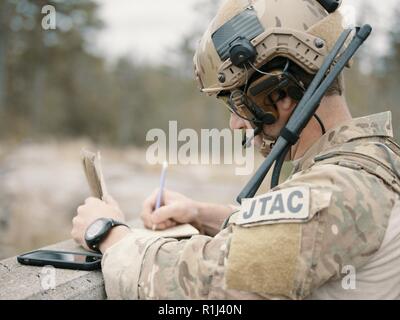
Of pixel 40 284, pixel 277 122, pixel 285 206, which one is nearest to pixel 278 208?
pixel 285 206

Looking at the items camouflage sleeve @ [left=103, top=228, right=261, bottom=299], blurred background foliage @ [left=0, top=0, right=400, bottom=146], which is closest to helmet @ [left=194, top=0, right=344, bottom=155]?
camouflage sleeve @ [left=103, top=228, right=261, bottom=299]

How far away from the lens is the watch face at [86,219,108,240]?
2.03 m

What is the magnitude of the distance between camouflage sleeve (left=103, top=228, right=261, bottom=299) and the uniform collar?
552 millimetres

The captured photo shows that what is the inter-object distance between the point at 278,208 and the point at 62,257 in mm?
954

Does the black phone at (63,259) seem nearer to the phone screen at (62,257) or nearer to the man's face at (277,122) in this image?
the phone screen at (62,257)

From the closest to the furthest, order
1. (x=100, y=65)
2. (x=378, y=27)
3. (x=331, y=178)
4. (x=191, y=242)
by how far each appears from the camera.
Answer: (x=331, y=178)
(x=191, y=242)
(x=378, y=27)
(x=100, y=65)

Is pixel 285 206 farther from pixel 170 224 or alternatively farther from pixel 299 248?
pixel 170 224

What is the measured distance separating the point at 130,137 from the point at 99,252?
34207 mm

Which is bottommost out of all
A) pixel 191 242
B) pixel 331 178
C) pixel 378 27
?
pixel 191 242

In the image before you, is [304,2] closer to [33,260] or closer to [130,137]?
[33,260]

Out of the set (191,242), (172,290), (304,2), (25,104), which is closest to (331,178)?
(191,242)

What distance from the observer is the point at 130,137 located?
3600 cm

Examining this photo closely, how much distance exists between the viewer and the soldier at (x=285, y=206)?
62.3 inches

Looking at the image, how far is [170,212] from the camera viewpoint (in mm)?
2566
